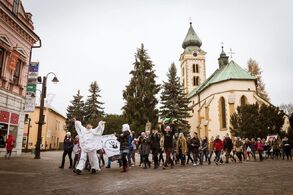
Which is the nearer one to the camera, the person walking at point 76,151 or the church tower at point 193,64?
the person walking at point 76,151

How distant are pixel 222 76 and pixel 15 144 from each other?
3932 cm

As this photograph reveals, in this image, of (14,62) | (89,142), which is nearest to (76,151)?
(89,142)

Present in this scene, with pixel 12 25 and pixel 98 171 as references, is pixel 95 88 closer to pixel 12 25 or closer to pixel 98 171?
pixel 12 25

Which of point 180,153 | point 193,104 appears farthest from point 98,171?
point 193,104

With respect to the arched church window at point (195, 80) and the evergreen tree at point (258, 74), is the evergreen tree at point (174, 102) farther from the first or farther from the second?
the arched church window at point (195, 80)

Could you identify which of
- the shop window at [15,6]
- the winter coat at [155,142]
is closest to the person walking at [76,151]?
the winter coat at [155,142]

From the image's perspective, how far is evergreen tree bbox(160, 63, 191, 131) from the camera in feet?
161

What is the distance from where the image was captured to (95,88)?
66500 mm

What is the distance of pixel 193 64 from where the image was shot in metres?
73.8

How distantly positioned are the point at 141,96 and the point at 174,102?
25.8 ft

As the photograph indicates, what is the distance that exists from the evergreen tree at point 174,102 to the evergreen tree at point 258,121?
12208 millimetres

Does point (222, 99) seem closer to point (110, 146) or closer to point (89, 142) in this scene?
point (110, 146)

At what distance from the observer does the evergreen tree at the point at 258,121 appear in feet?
120

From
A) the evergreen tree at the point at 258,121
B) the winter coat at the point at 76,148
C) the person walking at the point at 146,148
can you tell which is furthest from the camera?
the evergreen tree at the point at 258,121
